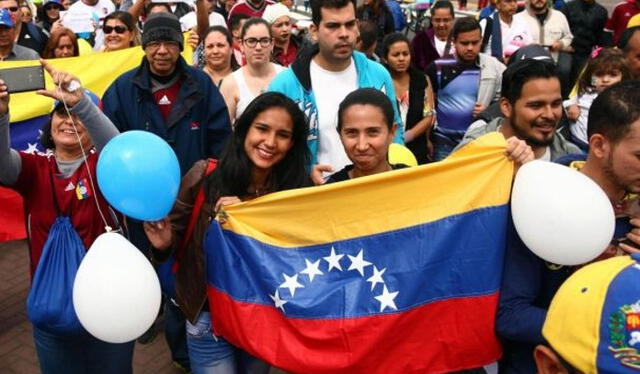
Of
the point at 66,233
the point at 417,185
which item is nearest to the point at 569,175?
the point at 417,185

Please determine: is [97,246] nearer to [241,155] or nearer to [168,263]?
[168,263]

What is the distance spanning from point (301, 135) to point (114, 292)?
3.83 feet

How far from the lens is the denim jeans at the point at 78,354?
2889mm

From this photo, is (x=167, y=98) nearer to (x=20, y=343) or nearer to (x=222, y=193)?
(x=222, y=193)

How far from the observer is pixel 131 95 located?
13.3 ft

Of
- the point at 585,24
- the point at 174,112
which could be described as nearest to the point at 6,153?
the point at 174,112

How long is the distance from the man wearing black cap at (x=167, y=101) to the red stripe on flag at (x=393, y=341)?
1575 millimetres

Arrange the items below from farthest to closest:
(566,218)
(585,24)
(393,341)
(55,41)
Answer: (585,24)
(55,41)
(393,341)
(566,218)

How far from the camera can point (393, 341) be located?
254 centimetres

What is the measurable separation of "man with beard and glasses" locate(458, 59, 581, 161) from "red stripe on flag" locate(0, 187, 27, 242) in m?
3.91

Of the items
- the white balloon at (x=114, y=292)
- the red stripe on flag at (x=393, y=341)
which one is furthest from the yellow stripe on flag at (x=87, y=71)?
the red stripe on flag at (x=393, y=341)

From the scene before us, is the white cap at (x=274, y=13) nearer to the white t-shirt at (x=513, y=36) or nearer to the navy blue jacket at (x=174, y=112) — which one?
the white t-shirt at (x=513, y=36)

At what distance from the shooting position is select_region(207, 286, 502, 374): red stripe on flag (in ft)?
7.97

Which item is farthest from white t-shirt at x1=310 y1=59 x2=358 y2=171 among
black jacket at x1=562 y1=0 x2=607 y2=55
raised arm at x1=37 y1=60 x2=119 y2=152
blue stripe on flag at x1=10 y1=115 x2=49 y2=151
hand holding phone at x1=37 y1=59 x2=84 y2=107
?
black jacket at x1=562 y1=0 x2=607 y2=55
